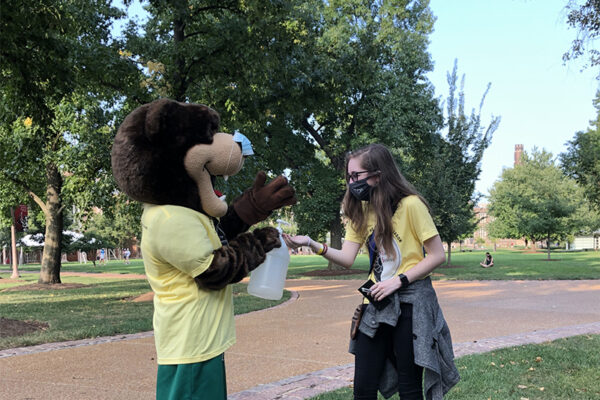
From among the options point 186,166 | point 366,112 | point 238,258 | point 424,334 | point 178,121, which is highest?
point 366,112

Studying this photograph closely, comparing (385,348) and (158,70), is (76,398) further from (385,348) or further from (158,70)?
(158,70)

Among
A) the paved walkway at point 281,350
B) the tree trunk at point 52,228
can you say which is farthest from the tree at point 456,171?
the tree trunk at point 52,228

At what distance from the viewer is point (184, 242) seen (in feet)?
7.29

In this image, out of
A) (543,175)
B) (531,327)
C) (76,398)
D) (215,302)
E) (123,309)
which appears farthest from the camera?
(543,175)

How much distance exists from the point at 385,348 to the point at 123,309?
8762 millimetres

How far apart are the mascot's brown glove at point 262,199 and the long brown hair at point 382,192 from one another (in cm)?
56

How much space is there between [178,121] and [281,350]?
4.53 m

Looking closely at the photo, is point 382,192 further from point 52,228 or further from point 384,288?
point 52,228

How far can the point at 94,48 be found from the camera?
34.8 feet

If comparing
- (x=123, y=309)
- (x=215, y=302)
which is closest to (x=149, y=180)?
(x=215, y=302)

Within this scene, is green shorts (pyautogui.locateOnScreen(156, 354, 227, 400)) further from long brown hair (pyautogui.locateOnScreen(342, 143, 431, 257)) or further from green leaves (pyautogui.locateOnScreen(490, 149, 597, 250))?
green leaves (pyautogui.locateOnScreen(490, 149, 597, 250))

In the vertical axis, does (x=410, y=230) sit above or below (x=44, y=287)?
above

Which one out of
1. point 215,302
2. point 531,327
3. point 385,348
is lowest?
point 531,327

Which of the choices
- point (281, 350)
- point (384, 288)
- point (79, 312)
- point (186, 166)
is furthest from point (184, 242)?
point (79, 312)
